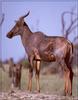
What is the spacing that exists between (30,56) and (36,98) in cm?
141

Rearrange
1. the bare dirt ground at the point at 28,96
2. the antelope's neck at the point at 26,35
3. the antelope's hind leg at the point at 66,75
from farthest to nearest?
the antelope's neck at the point at 26,35 < the antelope's hind leg at the point at 66,75 < the bare dirt ground at the point at 28,96

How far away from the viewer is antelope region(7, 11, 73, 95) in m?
11.5

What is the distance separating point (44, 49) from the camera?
38.6 ft

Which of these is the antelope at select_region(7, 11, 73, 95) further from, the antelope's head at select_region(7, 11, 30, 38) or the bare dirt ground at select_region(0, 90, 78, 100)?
the bare dirt ground at select_region(0, 90, 78, 100)

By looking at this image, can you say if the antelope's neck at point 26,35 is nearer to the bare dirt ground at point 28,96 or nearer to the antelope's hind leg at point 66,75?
the antelope's hind leg at point 66,75

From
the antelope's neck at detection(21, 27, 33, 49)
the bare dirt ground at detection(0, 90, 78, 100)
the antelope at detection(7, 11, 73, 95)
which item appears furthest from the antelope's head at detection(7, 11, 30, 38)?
the bare dirt ground at detection(0, 90, 78, 100)

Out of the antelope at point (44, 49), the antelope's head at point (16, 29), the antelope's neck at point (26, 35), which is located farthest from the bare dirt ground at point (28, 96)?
the antelope's head at point (16, 29)

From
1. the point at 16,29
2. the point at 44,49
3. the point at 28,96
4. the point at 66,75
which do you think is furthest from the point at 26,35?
the point at 28,96

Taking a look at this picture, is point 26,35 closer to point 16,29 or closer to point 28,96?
point 16,29

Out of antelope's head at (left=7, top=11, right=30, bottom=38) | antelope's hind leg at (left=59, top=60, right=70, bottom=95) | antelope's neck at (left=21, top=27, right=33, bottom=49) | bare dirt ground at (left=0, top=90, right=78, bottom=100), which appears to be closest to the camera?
bare dirt ground at (left=0, top=90, right=78, bottom=100)

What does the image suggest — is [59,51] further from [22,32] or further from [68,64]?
[22,32]

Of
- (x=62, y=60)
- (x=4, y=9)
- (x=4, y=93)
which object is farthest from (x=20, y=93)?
(x=4, y=9)

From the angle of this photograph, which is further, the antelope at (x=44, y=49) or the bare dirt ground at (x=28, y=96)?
Result: the antelope at (x=44, y=49)

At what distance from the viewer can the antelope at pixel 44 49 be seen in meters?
11.5
